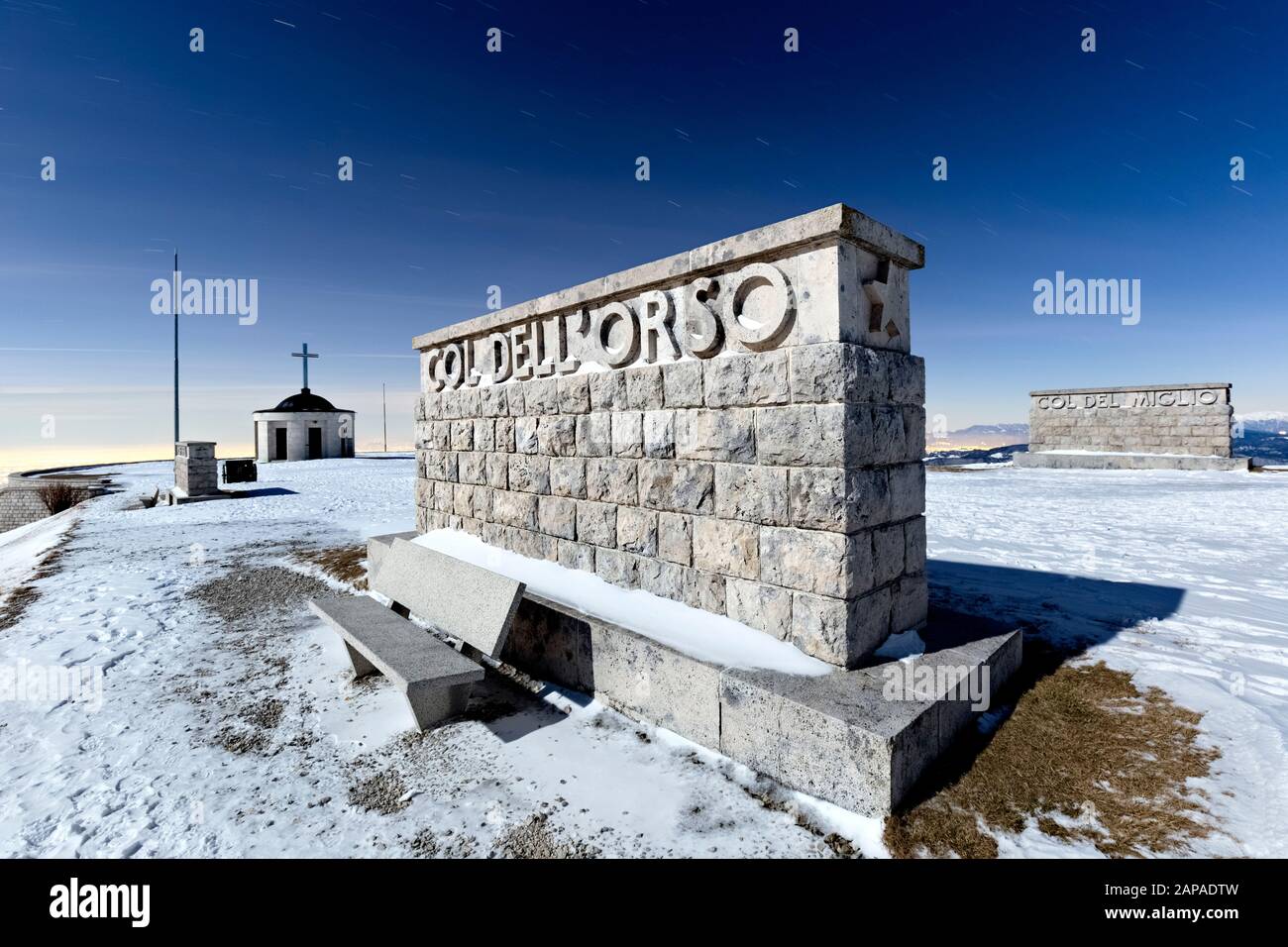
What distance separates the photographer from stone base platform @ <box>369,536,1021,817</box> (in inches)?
107

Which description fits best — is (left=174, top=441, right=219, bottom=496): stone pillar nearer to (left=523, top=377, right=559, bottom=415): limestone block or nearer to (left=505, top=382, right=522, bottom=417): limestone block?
(left=505, top=382, right=522, bottom=417): limestone block

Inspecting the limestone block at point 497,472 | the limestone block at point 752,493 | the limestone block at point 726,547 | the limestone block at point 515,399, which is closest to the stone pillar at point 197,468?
the limestone block at point 497,472

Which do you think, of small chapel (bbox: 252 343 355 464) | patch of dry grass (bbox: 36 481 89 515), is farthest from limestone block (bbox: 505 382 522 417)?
small chapel (bbox: 252 343 355 464)

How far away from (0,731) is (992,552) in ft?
29.2

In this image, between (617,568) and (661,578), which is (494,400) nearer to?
(617,568)

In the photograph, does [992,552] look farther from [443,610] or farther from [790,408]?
[443,610]

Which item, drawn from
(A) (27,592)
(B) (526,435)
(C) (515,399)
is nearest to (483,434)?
(C) (515,399)

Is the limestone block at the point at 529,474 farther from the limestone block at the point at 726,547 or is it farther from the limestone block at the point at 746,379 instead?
the limestone block at the point at 746,379

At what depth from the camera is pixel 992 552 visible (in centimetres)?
738

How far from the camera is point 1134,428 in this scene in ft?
59.3

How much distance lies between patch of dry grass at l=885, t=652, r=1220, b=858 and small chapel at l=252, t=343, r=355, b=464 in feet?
109

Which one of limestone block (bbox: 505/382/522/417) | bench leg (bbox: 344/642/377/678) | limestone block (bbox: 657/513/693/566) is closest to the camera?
limestone block (bbox: 657/513/693/566)

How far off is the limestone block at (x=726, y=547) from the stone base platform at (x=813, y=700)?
621 millimetres
